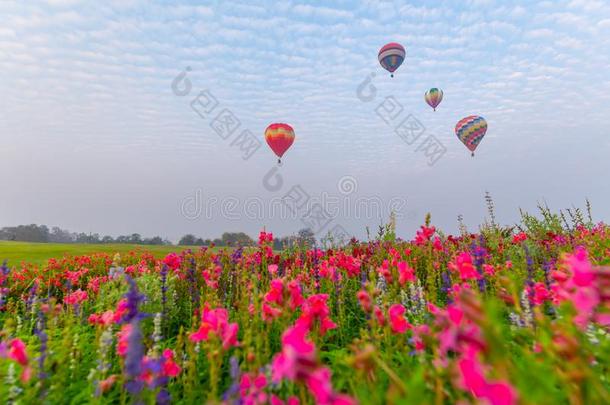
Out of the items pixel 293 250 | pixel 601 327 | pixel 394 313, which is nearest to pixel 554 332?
pixel 394 313

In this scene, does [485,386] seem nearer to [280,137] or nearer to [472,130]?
[280,137]

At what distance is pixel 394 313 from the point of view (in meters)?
2.26

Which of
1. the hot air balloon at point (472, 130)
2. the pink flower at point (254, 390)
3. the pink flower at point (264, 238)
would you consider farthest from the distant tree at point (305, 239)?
the hot air balloon at point (472, 130)

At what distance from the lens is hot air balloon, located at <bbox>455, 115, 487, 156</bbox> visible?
2711 centimetres

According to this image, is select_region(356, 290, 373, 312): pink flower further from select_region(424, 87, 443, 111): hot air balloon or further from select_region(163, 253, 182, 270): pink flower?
select_region(424, 87, 443, 111): hot air balloon

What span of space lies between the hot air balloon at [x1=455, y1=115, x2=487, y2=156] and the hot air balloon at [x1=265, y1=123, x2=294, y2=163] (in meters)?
14.5

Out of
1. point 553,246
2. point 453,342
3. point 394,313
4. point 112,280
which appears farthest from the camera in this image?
point 553,246

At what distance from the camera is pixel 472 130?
89.9ft

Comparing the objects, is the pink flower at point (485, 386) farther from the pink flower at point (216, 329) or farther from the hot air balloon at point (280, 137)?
the hot air balloon at point (280, 137)

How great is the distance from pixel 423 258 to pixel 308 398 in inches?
299

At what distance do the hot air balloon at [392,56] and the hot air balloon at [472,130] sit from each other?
7.41m

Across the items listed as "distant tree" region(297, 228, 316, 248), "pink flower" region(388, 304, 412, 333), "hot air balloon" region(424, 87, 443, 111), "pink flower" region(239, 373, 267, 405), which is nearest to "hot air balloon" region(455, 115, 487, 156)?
"hot air balloon" region(424, 87, 443, 111)

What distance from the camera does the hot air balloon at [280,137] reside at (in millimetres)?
21531

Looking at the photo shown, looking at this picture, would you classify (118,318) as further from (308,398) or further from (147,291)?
(147,291)
